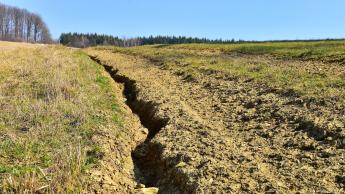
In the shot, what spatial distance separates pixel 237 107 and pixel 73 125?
4.13 metres

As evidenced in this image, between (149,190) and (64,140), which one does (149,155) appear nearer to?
(64,140)

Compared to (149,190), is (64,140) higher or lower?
higher

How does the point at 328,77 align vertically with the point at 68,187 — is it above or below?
above

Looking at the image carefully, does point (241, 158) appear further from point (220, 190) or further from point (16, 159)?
point (16, 159)

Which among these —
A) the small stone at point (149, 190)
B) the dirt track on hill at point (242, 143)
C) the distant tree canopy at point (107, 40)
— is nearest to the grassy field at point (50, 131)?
the small stone at point (149, 190)

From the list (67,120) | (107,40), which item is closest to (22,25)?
(107,40)

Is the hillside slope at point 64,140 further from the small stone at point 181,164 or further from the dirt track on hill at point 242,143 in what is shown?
the small stone at point 181,164

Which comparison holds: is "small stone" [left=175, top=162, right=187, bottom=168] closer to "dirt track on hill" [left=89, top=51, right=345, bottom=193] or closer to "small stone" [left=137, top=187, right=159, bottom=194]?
"dirt track on hill" [left=89, top=51, right=345, bottom=193]

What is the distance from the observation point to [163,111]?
1141cm

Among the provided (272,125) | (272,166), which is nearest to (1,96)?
(272,125)

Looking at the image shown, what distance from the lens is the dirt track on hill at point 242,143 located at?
645cm

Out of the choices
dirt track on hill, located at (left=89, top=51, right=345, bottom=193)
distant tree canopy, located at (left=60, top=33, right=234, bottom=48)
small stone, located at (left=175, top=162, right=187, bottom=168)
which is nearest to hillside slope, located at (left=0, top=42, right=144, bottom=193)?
dirt track on hill, located at (left=89, top=51, right=345, bottom=193)

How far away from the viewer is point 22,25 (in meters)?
154

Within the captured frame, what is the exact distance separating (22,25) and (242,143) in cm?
15698
